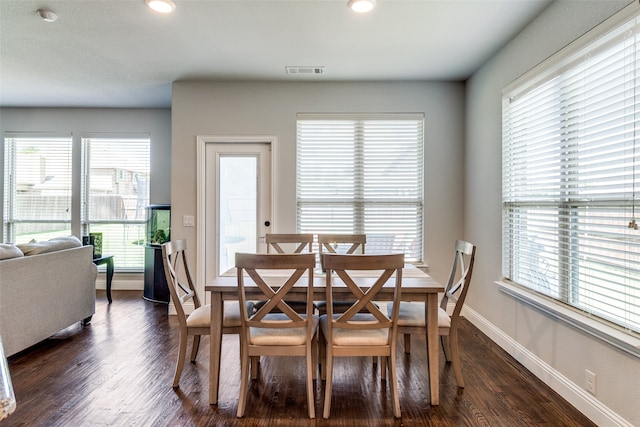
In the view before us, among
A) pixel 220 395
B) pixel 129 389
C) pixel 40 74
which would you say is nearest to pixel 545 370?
pixel 220 395

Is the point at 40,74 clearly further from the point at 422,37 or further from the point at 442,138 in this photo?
the point at 442,138

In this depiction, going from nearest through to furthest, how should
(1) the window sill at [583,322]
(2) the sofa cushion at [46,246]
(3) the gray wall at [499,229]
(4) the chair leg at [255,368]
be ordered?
(1) the window sill at [583,322] < (3) the gray wall at [499,229] < (4) the chair leg at [255,368] < (2) the sofa cushion at [46,246]

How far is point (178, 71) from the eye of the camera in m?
3.77

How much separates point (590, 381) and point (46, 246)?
4330mm

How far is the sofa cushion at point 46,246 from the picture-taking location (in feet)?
9.95

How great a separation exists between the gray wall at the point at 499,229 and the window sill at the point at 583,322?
0.17 ft

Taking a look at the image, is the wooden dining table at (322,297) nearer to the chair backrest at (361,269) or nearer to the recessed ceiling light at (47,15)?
the chair backrest at (361,269)

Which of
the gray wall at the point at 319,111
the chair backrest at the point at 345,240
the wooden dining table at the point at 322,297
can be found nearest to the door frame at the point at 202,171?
the gray wall at the point at 319,111

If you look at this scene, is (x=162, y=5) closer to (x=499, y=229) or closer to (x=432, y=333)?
(x=432, y=333)

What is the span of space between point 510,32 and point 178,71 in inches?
129

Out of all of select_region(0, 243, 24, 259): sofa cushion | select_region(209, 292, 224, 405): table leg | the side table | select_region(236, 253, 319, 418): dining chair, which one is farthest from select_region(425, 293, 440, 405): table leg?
the side table

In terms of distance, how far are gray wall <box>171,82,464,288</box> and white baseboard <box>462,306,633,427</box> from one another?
42.3 inches

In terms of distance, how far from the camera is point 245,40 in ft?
10.1

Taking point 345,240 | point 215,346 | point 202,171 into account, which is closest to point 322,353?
point 215,346
